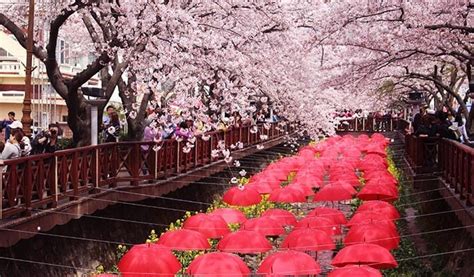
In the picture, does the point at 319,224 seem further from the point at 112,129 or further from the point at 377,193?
the point at 112,129

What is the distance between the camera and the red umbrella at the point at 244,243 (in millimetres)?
15711

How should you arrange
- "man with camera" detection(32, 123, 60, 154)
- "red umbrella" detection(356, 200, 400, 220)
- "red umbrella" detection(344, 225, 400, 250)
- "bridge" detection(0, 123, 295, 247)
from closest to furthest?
"bridge" detection(0, 123, 295, 247), "red umbrella" detection(344, 225, 400, 250), "man with camera" detection(32, 123, 60, 154), "red umbrella" detection(356, 200, 400, 220)

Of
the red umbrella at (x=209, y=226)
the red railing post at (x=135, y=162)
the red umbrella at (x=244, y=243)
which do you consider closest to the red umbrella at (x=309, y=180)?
the red railing post at (x=135, y=162)

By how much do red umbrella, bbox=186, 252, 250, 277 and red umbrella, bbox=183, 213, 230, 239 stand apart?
11.7ft

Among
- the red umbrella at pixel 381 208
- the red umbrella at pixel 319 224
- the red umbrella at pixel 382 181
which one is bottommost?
the red umbrella at pixel 319 224

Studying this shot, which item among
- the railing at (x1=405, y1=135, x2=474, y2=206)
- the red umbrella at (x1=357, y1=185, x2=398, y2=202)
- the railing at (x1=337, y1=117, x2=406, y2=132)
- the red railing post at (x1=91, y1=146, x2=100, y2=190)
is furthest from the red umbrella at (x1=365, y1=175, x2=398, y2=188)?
the railing at (x1=337, y1=117, x2=406, y2=132)

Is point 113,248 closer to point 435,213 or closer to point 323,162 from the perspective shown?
point 435,213

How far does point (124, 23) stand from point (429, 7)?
661 cm

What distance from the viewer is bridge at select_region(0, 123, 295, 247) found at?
47.7 ft

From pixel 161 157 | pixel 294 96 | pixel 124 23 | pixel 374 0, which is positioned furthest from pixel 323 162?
pixel 124 23

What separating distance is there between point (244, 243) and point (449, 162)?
6671 millimetres

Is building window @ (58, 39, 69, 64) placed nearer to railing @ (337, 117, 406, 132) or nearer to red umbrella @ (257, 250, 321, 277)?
red umbrella @ (257, 250, 321, 277)

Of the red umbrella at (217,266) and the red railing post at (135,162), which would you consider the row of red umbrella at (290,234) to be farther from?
the red railing post at (135,162)

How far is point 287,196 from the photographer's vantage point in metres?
21.9
